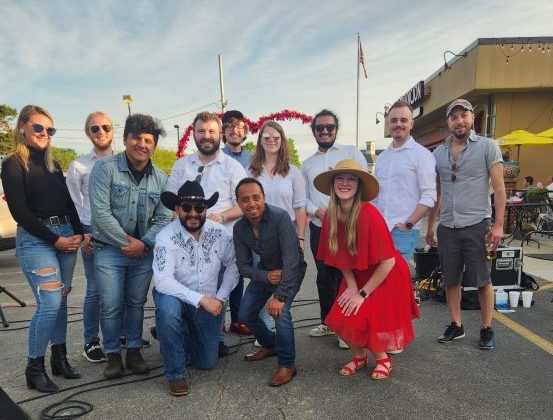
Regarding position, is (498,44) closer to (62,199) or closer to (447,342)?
(447,342)

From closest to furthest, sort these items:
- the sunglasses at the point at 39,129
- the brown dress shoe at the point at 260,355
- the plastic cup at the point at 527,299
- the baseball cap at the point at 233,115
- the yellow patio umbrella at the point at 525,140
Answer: the sunglasses at the point at 39,129 < the brown dress shoe at the point at 260,355 < the baseball cap at the point at 233,115 < the plastic cup at the point at 527,299 < the yellow patio umbrella at the point at 525,140

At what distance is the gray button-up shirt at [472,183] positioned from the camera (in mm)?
3512

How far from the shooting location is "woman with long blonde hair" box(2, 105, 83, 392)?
9.64 feet

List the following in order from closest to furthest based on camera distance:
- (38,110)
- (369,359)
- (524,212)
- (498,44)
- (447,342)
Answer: (38,110)
(369,359)
(447,342)
(524,212)
(498,44)

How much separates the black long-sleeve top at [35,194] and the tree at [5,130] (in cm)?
2904

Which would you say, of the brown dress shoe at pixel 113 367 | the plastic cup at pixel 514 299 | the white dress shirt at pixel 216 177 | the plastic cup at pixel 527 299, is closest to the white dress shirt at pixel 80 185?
the white dress shirt at pixel 216 177

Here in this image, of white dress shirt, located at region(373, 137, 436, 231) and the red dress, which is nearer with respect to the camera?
the red dress

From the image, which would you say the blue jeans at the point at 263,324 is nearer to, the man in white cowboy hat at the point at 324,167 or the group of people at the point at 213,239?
the group of people at the point at 213,239

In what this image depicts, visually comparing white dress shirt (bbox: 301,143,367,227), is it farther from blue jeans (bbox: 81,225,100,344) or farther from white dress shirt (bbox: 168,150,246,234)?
blue jeans (bbox: 81,225,100,344)

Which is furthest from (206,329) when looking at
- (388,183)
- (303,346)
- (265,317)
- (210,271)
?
(388,183)

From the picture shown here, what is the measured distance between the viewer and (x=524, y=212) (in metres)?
10.2

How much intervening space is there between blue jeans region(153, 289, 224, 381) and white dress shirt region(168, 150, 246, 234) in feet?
2.82

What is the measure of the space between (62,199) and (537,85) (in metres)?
15.0

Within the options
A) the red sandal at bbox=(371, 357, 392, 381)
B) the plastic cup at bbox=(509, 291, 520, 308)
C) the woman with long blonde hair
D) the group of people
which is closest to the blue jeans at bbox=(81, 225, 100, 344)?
the group of people
